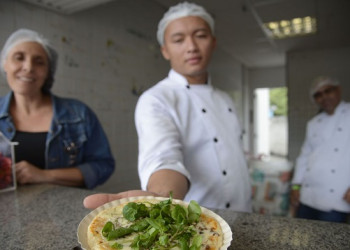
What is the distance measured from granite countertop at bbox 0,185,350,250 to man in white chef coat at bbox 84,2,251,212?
12.1 inches

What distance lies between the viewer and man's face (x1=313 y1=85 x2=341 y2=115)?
2207mm

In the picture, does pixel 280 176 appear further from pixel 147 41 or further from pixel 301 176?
pixel 147 41

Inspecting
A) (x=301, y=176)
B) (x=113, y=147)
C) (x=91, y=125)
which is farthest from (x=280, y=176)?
(x=91, y=125)

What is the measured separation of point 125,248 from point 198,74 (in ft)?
2.81

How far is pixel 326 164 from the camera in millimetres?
2025

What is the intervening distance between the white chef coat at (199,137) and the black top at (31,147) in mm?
577

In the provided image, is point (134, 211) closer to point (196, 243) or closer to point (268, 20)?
point (196, 243)

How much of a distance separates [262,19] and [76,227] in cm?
353

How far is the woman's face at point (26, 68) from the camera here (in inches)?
51.2

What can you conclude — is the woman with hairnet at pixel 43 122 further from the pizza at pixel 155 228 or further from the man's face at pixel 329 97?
the man's face at pixel 329 97

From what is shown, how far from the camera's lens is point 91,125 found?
4.75ft

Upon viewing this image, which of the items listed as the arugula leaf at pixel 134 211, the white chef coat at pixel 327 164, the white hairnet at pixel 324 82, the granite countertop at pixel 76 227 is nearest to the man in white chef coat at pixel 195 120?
the granite countertop at pixel 76 227

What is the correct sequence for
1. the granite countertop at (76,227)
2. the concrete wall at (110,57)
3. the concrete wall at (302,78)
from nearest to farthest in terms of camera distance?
the granite countertop at (76,227), the concrete wall at (110,57), the concrete wall at (302,78)

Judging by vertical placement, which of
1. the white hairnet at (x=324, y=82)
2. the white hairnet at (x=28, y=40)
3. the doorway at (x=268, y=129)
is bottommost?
the doorway at (x=268, y=129)
